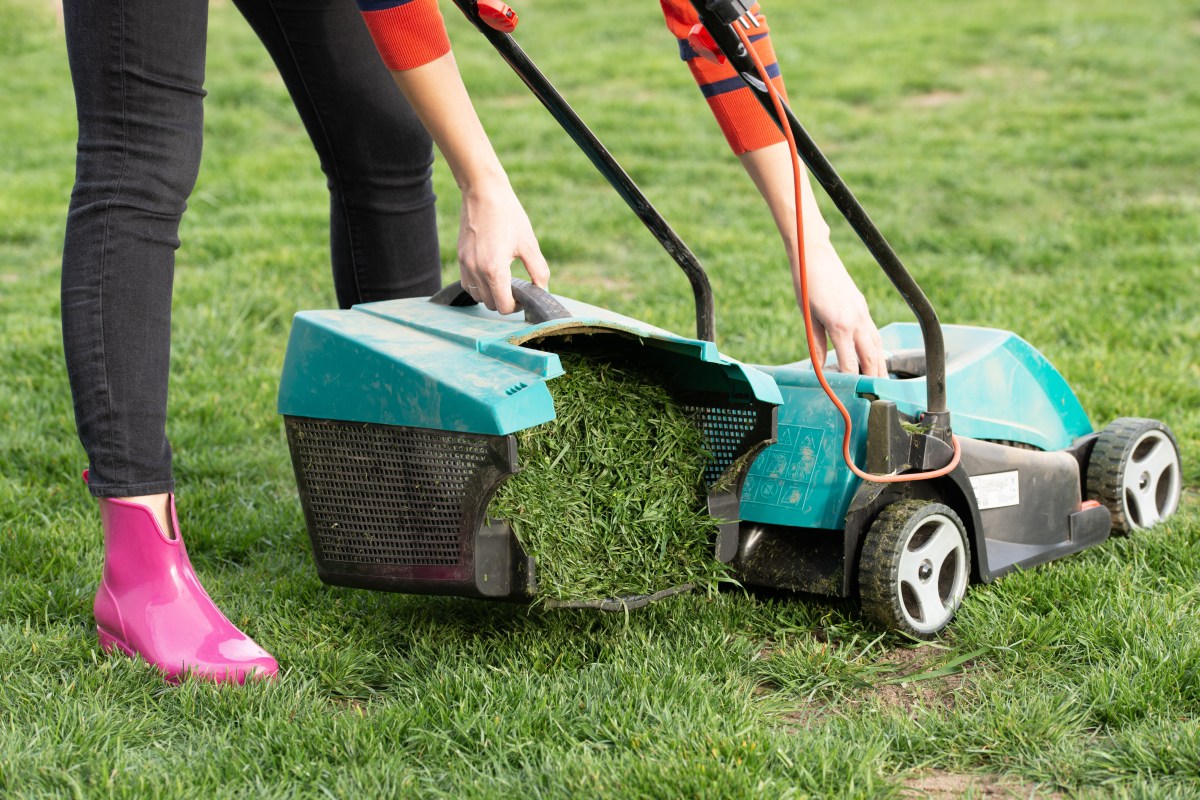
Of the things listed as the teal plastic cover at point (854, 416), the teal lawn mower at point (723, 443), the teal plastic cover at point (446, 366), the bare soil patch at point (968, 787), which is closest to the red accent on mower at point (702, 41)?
the teal lawn mower at point (723, 443)

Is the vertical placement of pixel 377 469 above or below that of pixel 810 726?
above

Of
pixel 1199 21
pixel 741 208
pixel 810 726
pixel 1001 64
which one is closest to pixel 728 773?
pixel 810 726

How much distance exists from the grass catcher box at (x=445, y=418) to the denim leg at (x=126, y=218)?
24 centimetres

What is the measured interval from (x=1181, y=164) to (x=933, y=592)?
494 cm

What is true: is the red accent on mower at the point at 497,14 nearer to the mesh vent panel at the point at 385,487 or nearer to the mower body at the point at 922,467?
the mesh vent panel at the point at 385,487

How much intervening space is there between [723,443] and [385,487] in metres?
0.62

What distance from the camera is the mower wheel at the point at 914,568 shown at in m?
2.21

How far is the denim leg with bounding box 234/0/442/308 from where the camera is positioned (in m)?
2.52

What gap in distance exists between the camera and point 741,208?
595cm

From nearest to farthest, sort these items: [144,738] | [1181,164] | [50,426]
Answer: [144,738] < [50,426] < [1181,164]

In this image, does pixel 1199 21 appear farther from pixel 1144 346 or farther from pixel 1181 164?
pixel 1144 346

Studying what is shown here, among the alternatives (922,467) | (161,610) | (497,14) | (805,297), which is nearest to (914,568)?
(922,467)

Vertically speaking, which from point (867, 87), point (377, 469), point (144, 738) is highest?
point (867, 87)

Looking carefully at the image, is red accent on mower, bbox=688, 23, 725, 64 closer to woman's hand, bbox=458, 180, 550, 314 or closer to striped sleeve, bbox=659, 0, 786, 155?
striped sleeve, bbox=659, 0, 786, 155
